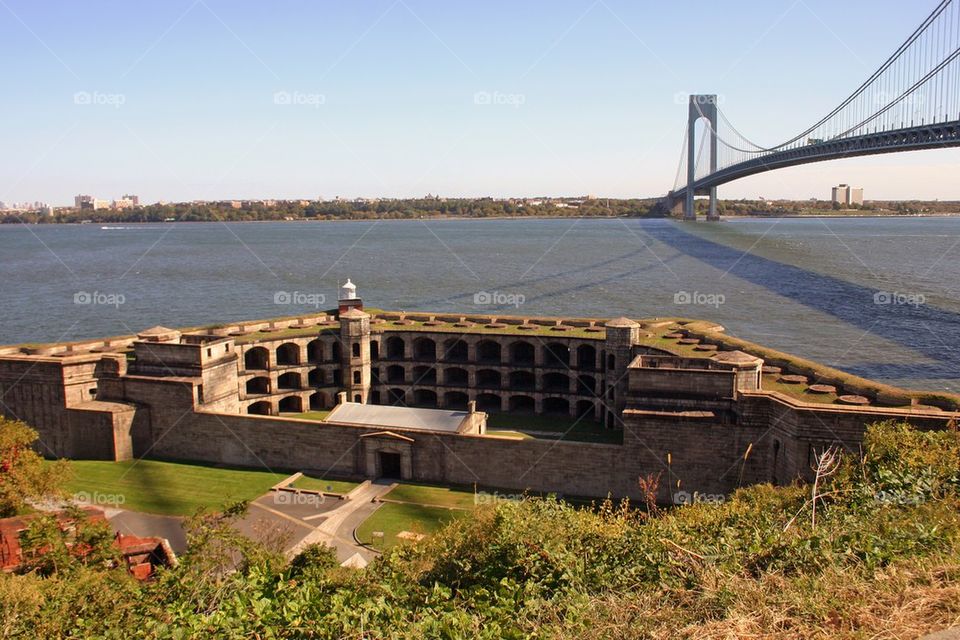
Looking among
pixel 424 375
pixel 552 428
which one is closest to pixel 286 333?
pixel 424 375

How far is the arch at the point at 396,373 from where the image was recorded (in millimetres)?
47938

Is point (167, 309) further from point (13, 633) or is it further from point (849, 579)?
point (849, 579)

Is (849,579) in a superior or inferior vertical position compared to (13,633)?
superior

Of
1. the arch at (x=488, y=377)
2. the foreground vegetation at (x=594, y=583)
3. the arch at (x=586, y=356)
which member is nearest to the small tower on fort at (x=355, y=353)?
the arch at (x=488, y=377)

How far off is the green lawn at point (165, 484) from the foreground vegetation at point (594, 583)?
43.2ft

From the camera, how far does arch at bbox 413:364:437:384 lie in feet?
155

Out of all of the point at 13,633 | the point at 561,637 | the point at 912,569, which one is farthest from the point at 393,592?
the point at 912,569

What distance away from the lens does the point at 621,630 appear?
1149cm

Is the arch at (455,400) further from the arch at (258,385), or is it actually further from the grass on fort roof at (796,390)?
the grass on fort roof at (796,390)

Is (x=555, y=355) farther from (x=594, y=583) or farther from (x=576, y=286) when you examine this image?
(x=576, y=286)

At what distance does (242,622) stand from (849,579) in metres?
9.64

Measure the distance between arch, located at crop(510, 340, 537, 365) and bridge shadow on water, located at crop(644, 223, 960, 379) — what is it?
21.1 meters

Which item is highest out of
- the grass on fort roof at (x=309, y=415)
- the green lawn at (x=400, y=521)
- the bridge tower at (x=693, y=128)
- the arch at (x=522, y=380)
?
the bridge tower at (x=693, y=128)

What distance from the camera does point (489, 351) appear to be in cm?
4891
